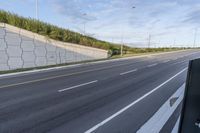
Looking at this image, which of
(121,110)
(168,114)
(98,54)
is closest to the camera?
(168,114)

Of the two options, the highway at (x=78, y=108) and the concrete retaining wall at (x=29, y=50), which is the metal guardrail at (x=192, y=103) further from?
the concrete retaining wall at (x=29, y=50)

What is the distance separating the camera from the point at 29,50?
26234mm

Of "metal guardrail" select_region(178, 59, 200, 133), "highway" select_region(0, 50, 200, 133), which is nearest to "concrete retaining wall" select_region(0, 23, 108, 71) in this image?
"highway" select_region(0, 50, 200, 133)

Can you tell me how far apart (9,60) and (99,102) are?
1533 cm

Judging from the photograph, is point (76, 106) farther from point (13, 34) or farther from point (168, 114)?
point (13, 34)

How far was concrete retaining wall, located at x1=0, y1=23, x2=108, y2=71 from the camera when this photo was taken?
76.7 feet

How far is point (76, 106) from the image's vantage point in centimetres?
935

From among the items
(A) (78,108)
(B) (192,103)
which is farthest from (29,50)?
(B) (192,103)

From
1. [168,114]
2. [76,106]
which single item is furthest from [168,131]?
[76,106]

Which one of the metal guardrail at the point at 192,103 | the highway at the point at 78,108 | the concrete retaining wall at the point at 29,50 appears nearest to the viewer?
the metal guardrail at the point at 192,103

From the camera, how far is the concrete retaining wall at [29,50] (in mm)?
23391

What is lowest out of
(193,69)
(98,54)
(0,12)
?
(98,54)

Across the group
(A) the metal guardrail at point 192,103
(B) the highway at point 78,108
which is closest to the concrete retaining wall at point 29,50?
Answer: (B) the highway at point 78,108

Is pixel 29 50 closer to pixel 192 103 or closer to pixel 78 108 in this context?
pixel 78 108
